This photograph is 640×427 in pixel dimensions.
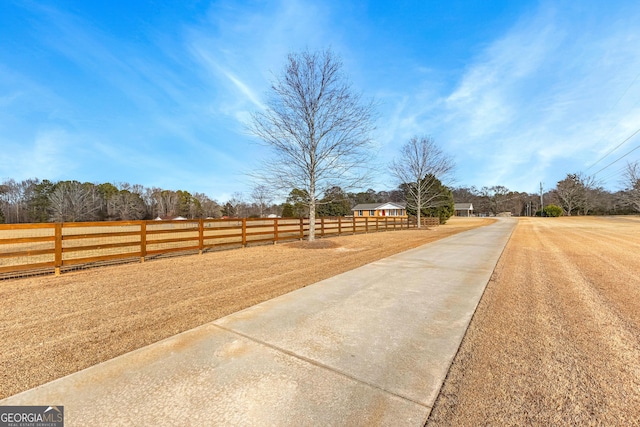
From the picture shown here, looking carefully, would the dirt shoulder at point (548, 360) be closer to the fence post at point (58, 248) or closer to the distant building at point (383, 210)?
the fence post at point (58, 248)

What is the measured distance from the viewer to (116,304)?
151 inches

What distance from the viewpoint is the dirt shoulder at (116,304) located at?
242 cm

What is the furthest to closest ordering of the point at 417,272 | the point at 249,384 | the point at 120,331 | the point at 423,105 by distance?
the point at 423,105
the point at 417,272
the point at 120,331
the point at 249,384

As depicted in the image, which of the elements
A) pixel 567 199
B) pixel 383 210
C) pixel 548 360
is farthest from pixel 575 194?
pixel 548 360

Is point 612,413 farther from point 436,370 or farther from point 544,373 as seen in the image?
point 436,370

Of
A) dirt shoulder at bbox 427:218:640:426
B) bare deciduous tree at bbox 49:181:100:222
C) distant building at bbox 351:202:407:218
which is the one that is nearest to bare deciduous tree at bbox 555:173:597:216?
distant building at bbox 351:202:407:218

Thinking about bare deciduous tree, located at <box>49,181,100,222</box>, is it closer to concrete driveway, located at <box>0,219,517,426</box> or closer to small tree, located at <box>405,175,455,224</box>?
small tree, located at <box>405,175,455,224</box>

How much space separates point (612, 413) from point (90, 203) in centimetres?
6201

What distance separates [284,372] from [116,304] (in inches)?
125

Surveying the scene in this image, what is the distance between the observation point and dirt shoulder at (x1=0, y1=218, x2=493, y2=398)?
7.95 feet

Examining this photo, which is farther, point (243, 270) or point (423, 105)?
point (423, 105)

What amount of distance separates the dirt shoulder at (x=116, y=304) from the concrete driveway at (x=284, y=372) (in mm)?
322

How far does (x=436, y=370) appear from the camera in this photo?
2.18 m

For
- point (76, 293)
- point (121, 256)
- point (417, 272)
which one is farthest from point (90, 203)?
point (417, 272)
